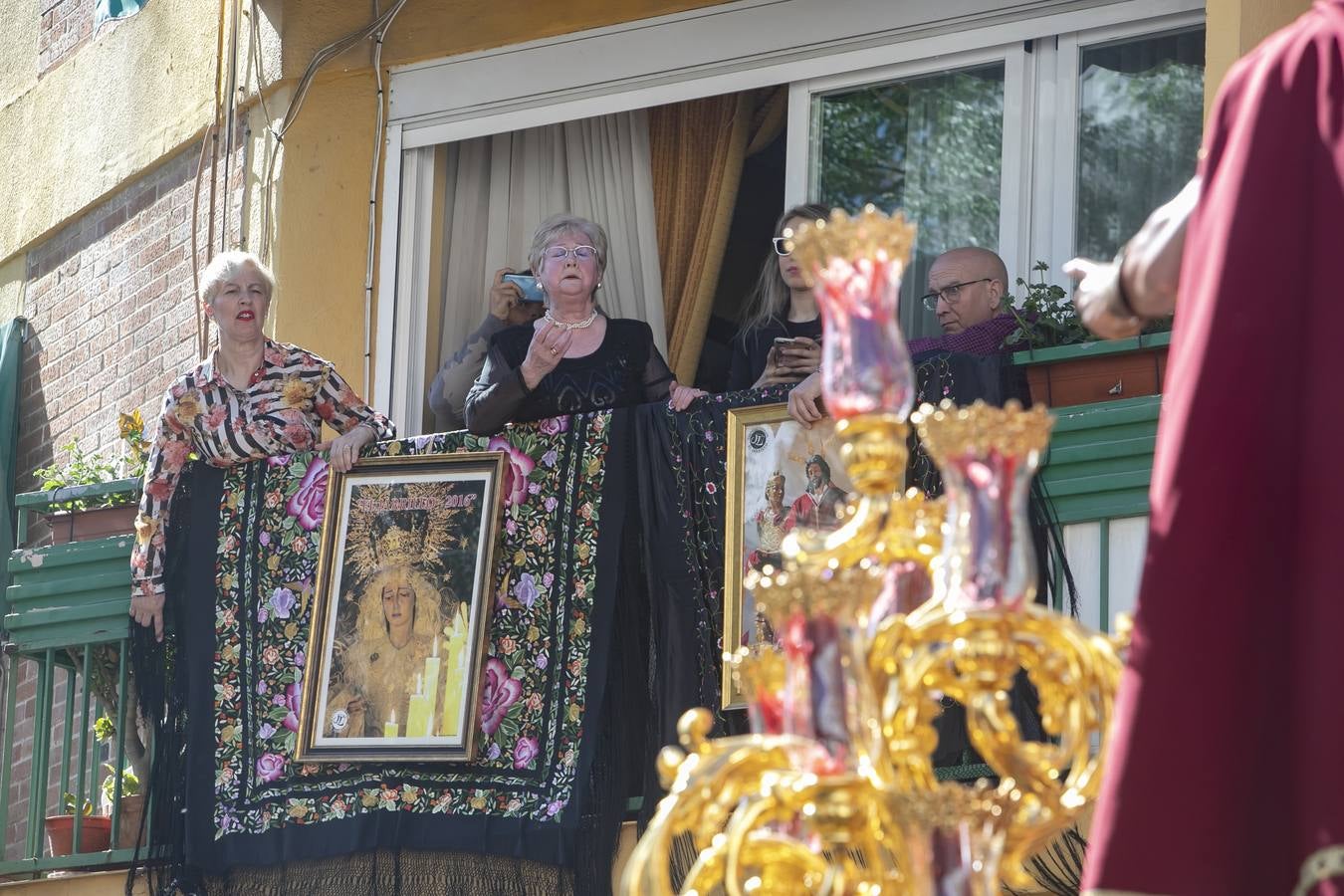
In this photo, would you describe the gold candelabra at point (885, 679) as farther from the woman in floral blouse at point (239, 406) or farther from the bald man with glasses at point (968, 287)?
the woman in floral blouse at point (239, 406)

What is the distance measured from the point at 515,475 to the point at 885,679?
446cm

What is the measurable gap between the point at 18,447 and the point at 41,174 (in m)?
1.19

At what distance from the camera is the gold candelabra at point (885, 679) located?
2.40m

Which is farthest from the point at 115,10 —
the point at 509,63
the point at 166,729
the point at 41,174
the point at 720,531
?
the point at 720,531

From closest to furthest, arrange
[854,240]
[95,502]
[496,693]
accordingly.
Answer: [854,240], [496,693], [95,502]

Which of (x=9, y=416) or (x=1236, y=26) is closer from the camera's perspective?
(x=1236, y=26)

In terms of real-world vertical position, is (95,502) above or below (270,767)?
above

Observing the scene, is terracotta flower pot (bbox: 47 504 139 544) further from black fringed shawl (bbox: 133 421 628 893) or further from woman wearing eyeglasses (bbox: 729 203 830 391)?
woman wearing eyeglasses (bbox: 729 203 830 391)

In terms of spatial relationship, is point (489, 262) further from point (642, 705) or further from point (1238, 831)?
point (1238, 831)

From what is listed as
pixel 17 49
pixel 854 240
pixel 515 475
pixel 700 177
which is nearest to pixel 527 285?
pixel 515 475

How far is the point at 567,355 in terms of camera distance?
6.96 meters

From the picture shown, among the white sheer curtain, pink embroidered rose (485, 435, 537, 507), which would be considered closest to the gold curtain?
the white sheer curtain

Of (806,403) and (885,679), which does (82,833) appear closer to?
(806,403)

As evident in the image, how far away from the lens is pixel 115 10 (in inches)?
367
